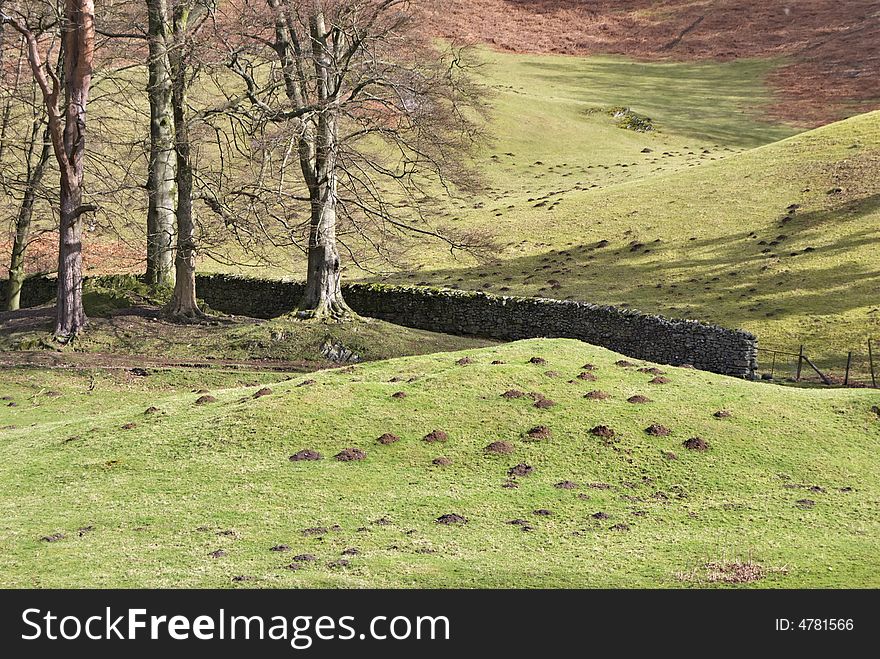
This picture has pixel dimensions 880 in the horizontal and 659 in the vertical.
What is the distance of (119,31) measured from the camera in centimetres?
3734

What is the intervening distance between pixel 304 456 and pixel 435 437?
233cm

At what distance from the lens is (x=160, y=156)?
3606 cm

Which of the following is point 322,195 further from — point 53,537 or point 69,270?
point 53,537

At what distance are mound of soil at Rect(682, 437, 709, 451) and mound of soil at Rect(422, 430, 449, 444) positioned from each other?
13.7ft

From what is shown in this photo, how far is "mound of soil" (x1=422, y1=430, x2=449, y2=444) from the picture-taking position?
56.8ft

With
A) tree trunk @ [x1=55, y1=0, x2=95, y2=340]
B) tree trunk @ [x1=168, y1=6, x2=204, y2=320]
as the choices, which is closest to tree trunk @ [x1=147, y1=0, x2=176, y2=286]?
tree trunk @ [x1=168, y1=6, x2=204, y2=320]

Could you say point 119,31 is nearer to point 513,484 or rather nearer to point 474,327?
point 474,327

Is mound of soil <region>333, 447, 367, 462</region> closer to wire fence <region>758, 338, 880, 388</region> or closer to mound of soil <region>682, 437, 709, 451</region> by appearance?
mound of soil <region>682, 437, 709, 451</region>

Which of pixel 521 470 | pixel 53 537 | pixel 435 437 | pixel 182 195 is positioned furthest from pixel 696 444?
pixel 182 195

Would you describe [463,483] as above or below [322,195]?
below

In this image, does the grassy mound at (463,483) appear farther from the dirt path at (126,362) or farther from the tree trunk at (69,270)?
the tree trunk at (69,270)

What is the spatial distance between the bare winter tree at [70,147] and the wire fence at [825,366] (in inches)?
876

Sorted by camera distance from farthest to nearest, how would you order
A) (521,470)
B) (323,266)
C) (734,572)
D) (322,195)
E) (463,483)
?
(323,266) < (322,195) < (521,470) < (463,483) < (734,572)
